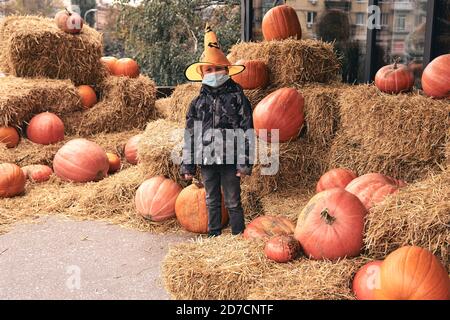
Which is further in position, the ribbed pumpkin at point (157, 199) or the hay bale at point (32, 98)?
the hay bale at point (32, 98)

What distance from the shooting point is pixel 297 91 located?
5.29m

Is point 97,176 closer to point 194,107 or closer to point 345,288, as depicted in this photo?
point 194,107

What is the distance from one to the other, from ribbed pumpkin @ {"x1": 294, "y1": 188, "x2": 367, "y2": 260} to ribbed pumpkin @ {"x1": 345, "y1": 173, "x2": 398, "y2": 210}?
23cm

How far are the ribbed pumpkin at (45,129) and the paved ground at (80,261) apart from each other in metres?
2.08

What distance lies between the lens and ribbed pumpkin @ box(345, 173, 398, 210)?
143 inches

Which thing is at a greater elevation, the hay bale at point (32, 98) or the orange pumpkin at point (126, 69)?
the orange pumpkin at point (126, 69)

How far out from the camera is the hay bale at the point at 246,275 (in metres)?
2.94

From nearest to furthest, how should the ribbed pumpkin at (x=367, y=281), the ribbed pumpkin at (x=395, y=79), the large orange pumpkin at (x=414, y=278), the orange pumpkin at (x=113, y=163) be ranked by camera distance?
the large orange pumpkin at (x=414, y=278) < the ribbed pumpkin at (x=367, y=281) < the ribbed pumpkin at (x=395, y=79) < the orange pumpkin at (x=113, y=163)

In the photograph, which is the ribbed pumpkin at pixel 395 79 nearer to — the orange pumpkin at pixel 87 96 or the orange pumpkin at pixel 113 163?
the orange pumpkin at pixel 113 163

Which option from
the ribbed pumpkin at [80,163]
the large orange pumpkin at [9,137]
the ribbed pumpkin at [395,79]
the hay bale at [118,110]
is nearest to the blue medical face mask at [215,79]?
the ribbed pumpkin at [395,79]

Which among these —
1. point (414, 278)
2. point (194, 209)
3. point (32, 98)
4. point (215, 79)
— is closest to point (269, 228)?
point (194, 209)

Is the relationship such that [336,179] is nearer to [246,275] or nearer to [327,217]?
[327,217]

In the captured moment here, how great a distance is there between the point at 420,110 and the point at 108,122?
202 inches
